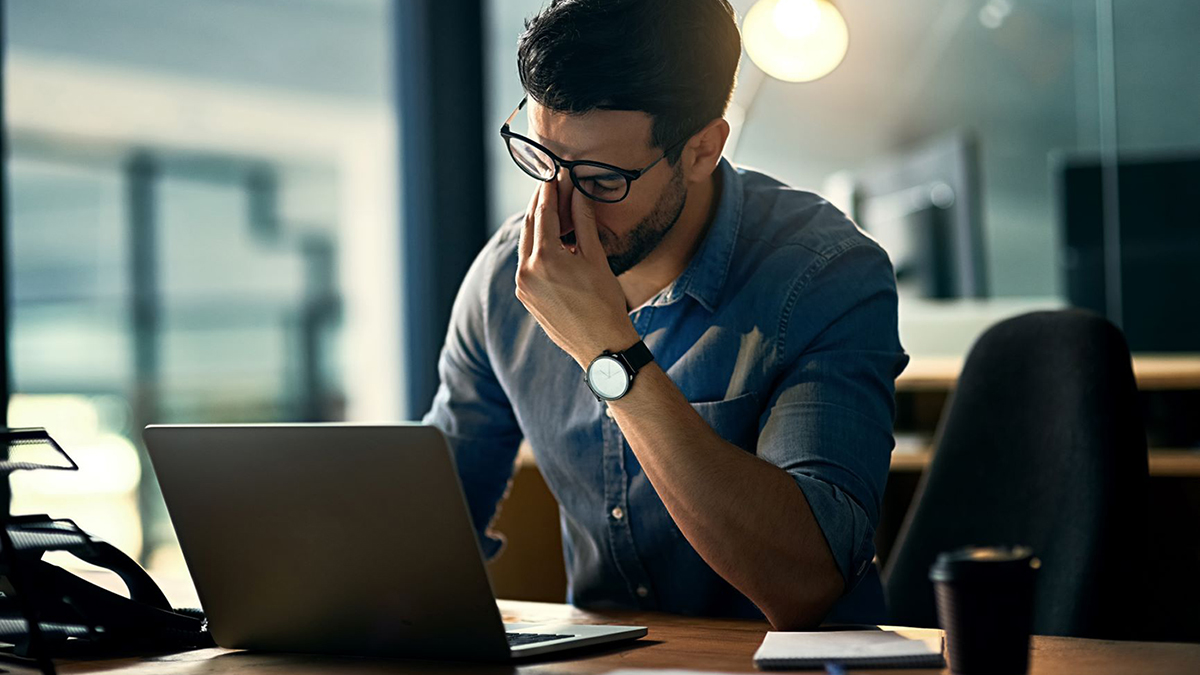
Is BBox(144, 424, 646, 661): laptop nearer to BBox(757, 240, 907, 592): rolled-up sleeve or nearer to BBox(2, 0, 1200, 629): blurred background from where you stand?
BBox(757, 240, 907, 592): rolled-up sleeve

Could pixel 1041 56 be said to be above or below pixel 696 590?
above

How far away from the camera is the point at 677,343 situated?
1.48 metres

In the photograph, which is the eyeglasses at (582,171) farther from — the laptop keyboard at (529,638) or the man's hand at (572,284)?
the laptop keyboard at (529,638)

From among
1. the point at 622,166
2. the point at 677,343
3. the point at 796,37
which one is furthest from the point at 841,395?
the point at 796,37

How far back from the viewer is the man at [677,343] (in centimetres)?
121

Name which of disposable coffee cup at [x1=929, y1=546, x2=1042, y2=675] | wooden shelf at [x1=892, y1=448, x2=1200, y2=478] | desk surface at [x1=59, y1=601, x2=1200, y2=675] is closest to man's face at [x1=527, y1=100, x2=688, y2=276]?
desk surface at [x1=59, y1=601, x2=1200, y2=675]

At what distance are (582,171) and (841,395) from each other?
1.29 ft

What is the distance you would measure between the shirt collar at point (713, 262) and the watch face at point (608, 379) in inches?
8.5

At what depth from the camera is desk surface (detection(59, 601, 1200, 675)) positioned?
3.16 ft

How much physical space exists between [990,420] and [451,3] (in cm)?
209

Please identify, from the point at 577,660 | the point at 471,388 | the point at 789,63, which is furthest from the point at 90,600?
the point at 789,63

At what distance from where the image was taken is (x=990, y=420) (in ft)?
5.28

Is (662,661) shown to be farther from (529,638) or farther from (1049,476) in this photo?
(1049,476)

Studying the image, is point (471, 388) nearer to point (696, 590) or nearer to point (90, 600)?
point (696, 590)
